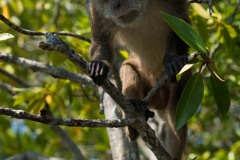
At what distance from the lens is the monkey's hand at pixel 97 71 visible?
15.2 feet

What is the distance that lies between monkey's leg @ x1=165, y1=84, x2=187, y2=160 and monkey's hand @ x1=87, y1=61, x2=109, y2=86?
1390 millimetres

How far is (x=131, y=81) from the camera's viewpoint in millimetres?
6121

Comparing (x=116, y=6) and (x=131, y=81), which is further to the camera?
(x=131, y=81)

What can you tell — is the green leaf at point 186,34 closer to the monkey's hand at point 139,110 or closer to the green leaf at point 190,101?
the green leaf at point 190,101

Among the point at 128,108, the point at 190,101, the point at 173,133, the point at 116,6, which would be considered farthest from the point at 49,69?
the point at 190,101

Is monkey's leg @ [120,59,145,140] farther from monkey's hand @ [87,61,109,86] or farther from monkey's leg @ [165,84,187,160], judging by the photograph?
monkey's hand @ [87,61,109,86]

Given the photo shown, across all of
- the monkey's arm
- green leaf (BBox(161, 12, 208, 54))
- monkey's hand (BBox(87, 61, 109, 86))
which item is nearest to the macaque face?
the monkey's arm

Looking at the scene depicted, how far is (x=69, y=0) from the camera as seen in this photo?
982 centimetres

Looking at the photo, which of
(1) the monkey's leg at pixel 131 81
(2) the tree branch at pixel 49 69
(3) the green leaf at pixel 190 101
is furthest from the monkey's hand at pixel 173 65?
(2) the tree branch at pixel 49 69

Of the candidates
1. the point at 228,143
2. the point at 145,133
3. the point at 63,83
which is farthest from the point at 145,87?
the point at 228,143

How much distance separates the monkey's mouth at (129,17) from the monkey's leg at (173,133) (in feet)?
3.15

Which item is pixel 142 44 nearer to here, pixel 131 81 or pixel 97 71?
pixel 131 81

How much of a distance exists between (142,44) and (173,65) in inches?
51.5

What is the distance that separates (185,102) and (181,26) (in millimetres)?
593
